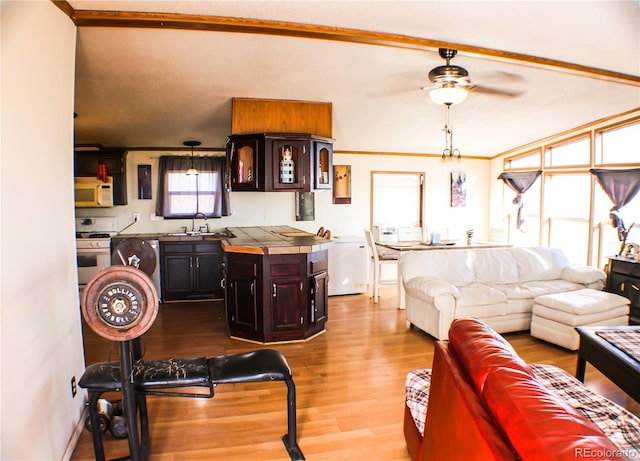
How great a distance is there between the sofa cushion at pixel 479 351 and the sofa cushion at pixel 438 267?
2649mm

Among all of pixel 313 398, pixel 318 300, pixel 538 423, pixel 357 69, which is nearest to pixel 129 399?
pixel 313 398

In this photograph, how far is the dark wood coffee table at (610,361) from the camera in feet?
7.94

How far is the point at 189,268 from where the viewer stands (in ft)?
19.2

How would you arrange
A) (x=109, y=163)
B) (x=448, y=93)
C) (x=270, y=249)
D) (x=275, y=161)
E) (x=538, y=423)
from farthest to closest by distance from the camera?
(x=109, y=163) < (x=275, y=161) < (x=270, y=249) < (x=448, y=93) < (x=538, y=423)

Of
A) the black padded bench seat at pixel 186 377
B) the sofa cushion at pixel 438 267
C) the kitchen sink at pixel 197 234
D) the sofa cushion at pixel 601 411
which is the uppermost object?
the kitchen sink at pixel 197 234

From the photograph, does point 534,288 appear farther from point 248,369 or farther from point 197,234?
point 197,234

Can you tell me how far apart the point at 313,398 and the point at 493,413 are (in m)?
1.87

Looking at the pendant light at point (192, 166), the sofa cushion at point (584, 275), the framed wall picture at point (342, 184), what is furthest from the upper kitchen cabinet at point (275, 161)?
the sofa cushion at point (584, 275)

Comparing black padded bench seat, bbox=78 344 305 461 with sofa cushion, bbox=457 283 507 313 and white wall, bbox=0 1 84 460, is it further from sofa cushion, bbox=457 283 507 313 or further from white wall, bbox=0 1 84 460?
sofa cushion, bbox=457 283 507 313

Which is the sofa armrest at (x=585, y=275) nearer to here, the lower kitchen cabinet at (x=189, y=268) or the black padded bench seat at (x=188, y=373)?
the black padded bench seat at (x=188, y=373)

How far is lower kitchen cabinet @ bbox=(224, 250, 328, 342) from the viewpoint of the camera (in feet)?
13.2

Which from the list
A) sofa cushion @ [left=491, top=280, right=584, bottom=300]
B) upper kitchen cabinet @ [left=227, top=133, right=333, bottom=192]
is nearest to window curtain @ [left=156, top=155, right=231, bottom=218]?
upper kitchen cabinet @ [left=227, top=133, right=333, bottom=192]

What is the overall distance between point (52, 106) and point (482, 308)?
12.8ft

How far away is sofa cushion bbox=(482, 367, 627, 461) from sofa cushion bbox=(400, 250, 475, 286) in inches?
126
